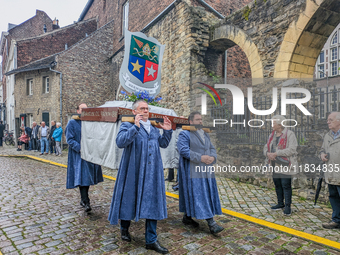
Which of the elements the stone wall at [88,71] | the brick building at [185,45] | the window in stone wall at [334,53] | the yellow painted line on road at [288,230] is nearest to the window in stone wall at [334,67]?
the window in stone wall at [334,53]

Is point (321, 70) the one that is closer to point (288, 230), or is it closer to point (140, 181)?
point (288, 230)

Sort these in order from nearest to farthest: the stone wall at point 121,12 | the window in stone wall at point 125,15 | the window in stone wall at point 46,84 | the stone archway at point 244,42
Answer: the stone archway at point 244,42 < the stone wall at point 121,12 < the window in stone wall at point 125,15 < the window in stone wall at point 46,84

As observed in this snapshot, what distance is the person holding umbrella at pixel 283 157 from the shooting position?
4408 mm

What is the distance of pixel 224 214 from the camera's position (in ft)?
15.0

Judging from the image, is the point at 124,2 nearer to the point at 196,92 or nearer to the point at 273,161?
the point at 196,92

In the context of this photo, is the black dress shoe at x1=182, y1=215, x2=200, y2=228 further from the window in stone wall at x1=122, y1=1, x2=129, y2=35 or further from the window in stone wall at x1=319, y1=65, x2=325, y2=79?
the window in stone wall at x1=319, y1=65, x2=325, y2=79

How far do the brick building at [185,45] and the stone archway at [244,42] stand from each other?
24.6 inches

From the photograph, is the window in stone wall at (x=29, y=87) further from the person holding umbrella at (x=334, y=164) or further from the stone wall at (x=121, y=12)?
the person holding umbrella at (x=334, y=164)

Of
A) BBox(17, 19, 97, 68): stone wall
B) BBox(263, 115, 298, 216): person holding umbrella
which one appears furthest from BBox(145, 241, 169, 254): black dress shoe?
BBox(17, 19, 97, 68): stone wall

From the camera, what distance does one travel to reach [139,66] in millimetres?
6027

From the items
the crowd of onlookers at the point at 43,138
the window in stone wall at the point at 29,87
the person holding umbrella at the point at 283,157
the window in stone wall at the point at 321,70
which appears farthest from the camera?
the window in stone wall at the point at 321,70

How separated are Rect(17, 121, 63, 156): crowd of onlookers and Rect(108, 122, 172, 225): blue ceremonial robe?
11.0 m

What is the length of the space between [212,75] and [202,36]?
5.86 feet

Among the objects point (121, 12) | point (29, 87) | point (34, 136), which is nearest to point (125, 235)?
point (34, 136)
